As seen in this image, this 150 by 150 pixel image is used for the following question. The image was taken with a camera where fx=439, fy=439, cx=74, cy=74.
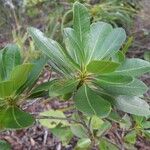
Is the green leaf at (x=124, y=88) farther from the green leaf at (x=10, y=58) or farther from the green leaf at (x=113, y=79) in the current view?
the green leaf at (x=10, y=58)

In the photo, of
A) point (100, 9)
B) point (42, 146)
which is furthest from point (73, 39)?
point (100, 9)

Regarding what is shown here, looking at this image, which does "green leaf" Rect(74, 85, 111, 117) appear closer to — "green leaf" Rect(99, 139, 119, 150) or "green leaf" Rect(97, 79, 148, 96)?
"green leaf" Rect(97, 79, 148, 96)

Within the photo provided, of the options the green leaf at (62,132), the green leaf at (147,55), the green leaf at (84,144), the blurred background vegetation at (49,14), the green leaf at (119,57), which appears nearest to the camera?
the green leaf at (119,57)

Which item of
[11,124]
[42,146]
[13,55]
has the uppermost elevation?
[13,55]

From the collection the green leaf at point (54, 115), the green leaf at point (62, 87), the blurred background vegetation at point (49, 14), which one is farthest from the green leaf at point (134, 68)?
the blurred background vegetation at point (49, 14)

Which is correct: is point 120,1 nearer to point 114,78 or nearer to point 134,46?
point 134,46

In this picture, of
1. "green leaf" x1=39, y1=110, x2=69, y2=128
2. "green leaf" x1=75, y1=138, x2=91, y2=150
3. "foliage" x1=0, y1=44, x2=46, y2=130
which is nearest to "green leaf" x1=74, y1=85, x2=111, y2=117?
A: "foliage" x1=0, y1=44, x2=46, y2=130
